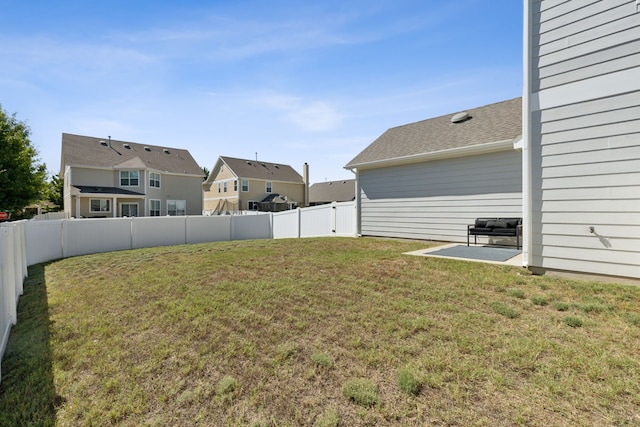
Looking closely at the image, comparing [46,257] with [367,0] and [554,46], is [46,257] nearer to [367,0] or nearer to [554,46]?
[367,0]

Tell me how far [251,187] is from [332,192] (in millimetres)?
12179

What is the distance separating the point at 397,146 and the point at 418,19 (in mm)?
4330

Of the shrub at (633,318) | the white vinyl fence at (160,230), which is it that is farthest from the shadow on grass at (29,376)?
the shrub at (633,318)

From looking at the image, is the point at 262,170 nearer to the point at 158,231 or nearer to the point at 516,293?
the point at 158,231

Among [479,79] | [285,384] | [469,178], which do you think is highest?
[479,79]

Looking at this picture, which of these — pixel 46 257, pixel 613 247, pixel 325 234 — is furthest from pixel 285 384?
pixel 325 234

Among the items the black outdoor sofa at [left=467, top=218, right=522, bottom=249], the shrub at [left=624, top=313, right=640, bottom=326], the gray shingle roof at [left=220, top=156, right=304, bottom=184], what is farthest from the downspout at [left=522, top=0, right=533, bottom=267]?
the gray shingle roof at [left=220, top=156, right=304, bottom=184]

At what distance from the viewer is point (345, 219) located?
12.8 meters

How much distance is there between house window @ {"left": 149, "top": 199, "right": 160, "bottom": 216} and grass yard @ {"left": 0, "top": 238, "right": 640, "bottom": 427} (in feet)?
72.4

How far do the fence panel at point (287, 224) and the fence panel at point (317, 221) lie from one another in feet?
1.12

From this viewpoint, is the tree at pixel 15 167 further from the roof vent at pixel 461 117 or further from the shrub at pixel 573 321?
the shrub at pixel 573 321

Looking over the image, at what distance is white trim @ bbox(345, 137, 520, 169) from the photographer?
8.43 meters

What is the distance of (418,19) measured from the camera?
8.20m

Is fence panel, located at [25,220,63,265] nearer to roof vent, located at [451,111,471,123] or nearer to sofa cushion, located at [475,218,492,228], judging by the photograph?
sofa cushion, located at [475,218,492,228]
